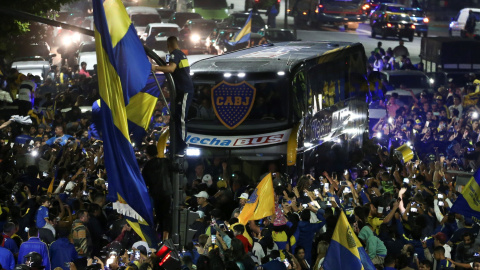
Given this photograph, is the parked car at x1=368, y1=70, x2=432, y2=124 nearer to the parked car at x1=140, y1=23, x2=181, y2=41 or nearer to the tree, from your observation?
the tree

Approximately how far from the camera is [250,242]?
1345 cm

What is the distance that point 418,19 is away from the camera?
4891 cm

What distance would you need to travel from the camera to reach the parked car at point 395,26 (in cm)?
4803

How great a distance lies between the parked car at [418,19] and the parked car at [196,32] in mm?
10253

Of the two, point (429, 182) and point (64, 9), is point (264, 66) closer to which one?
point (429, 182)

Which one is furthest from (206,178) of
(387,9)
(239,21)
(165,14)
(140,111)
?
(165,14)

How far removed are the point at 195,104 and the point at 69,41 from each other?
25282 millimetres

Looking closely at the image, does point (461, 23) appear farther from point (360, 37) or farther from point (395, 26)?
point (360, 37)

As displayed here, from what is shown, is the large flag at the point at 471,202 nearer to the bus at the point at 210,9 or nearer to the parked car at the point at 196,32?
the parked car at the point at 196,32

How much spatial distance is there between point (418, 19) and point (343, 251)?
129 ft

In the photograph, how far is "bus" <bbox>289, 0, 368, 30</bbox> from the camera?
50969 millimetres

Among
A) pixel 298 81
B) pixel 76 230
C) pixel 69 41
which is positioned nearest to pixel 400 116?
pixel 298 81

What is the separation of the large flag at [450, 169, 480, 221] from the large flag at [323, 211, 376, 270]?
2889mm

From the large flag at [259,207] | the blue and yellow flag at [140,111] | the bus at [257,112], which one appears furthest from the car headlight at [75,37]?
the blue and yellow flag at [140,111]
